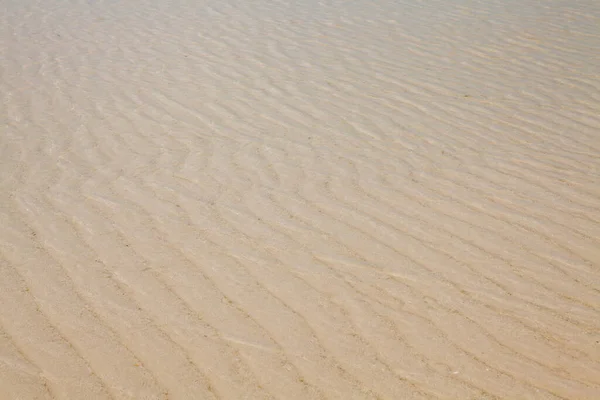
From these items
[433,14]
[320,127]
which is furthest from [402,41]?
[320,127]

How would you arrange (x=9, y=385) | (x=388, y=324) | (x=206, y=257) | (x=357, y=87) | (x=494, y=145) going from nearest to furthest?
(x=9, y=385) < (x=388, y=324) < (x=206, y=257) < (x=494, y=145) < (x=357, y=87)

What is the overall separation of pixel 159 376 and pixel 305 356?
559 mm

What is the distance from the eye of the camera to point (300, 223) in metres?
3.45

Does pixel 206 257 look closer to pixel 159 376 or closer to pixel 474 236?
pixel 159 376

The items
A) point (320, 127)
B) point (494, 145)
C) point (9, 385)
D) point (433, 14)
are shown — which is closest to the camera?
point (9, 385)

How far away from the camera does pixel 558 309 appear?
2.82 m

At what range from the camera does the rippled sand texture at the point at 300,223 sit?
2.52 meters

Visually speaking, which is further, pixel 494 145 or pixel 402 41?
pixel 402 41

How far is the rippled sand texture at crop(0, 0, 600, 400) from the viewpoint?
8.26ft

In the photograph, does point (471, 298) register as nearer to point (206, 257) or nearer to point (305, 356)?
point (305, 356)

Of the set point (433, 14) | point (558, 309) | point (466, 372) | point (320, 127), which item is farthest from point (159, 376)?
point (433, 14)

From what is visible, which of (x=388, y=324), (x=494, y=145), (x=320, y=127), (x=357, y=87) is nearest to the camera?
(x=388, y=324)

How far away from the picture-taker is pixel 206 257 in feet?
10.4

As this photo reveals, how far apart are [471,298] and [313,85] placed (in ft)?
10.1
